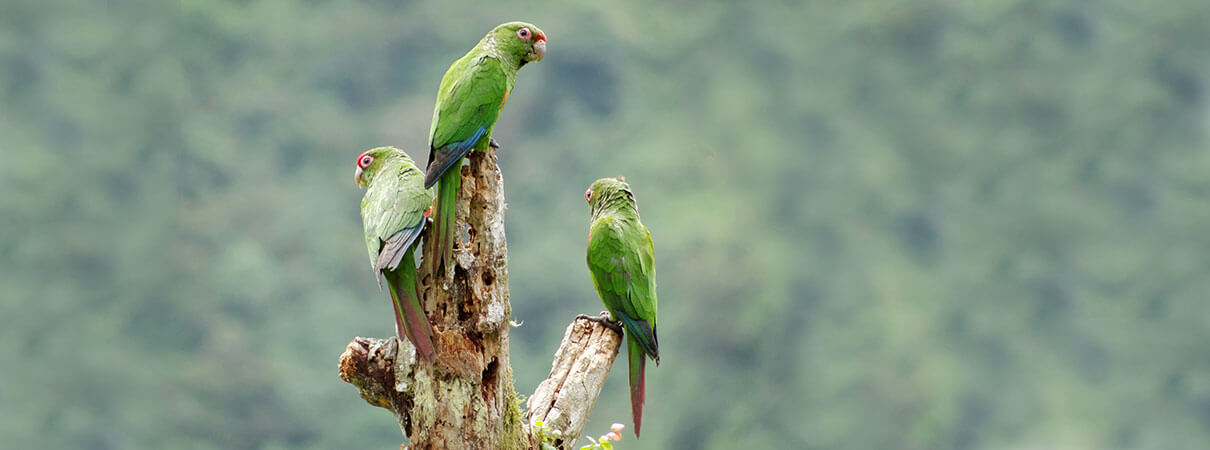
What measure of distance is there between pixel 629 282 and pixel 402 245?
89 centimetres

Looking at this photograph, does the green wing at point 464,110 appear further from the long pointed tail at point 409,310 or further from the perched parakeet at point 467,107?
the long pointed tail at point 409,310

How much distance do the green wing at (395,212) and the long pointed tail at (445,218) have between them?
0.11 ft

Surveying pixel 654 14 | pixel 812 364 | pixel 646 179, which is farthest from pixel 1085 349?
pixel 654 14

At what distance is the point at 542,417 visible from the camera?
2.83 m

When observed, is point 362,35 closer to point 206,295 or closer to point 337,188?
point 337,188

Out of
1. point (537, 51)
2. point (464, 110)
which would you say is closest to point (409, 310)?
point (464, 110)

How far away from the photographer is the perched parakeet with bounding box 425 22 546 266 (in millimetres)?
2398

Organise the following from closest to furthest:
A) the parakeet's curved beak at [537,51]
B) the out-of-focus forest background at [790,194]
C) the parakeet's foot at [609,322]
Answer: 1. the parakeet's curved beak at [537,51]
2. the parakeet's foot at [609,322]
3. the out-of-focus forest background at [790,194]

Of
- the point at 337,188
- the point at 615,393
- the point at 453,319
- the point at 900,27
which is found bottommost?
the point at 453,319

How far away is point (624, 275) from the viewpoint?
2979 mm

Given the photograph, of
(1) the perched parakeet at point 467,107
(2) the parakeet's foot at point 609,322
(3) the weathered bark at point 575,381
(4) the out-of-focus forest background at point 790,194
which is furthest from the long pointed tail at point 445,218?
(4) the out-of-focus forest background at point 790,194

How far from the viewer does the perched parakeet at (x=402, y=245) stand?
2.32 meters

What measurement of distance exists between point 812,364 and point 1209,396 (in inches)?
143

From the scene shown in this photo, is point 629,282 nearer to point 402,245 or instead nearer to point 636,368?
point 636,368
